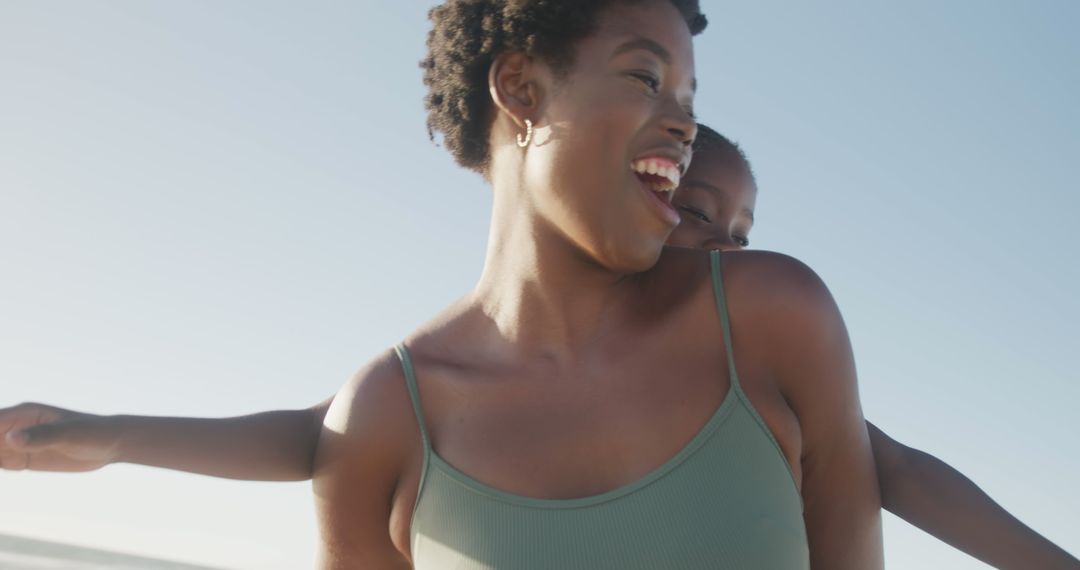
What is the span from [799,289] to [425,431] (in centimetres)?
93

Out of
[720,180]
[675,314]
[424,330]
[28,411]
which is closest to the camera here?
[28,411]

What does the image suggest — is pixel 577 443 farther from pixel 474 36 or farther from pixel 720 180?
pixel 720 180

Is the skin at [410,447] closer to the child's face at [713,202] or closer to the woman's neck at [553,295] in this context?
the woman's neck at [553,295]

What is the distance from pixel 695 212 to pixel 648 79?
1353 millimetres

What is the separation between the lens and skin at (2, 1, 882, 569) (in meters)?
2.40

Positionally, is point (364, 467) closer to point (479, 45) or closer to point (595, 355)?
point (595, 355)

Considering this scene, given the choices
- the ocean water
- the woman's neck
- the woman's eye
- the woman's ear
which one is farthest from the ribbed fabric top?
the ocean water

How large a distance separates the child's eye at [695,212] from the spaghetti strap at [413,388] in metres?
1.40

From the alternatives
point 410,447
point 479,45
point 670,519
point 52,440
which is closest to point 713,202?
point 479,45

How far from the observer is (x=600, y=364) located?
2561 mm

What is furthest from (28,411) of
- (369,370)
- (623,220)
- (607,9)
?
(607,9)

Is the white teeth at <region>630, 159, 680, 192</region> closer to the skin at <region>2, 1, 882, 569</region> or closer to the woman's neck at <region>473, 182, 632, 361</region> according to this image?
the skin at <region>2, 1, 882, 569</region>

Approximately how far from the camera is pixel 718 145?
396 cm

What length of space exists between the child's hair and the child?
1.40m
